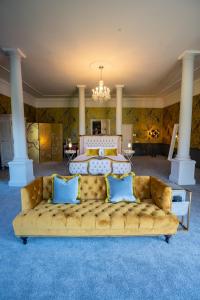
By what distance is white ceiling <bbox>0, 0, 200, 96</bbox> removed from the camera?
3258 millimetres

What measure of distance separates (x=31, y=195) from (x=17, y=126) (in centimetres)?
325

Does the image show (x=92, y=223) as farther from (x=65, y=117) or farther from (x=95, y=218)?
(x=65, y=117)

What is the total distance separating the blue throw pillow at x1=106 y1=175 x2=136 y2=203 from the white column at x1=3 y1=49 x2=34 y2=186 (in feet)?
11.2

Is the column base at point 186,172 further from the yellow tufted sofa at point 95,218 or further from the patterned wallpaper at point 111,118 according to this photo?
the patterned wallpaper at point 111,118

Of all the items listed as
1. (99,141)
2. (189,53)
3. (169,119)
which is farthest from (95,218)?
(169,119)

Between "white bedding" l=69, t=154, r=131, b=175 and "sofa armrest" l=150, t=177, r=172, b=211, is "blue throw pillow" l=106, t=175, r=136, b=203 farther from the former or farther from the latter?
"white bedding" l=69, t=154, r=131, b=175

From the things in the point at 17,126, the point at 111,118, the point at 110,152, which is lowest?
the point at 110,152

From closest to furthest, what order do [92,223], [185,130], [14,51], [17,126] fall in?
1. [92,223]
2. [14,51]
3. [17,126]
4. [185,130]

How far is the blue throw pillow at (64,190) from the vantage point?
9.54 ft

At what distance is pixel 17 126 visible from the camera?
17.2ft

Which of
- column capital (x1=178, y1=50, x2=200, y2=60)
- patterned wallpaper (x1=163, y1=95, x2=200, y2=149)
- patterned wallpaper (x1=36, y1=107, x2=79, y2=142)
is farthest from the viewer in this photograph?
patterned wallpaper (x1=36, y1=107, x2=79, y2=142)

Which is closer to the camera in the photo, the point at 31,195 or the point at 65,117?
the point at 31,195

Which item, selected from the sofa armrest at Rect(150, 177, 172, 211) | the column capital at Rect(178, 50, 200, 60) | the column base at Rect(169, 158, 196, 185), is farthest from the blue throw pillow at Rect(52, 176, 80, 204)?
the column capital at Rect(178, 50, 200, 60)

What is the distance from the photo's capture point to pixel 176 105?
977cm
